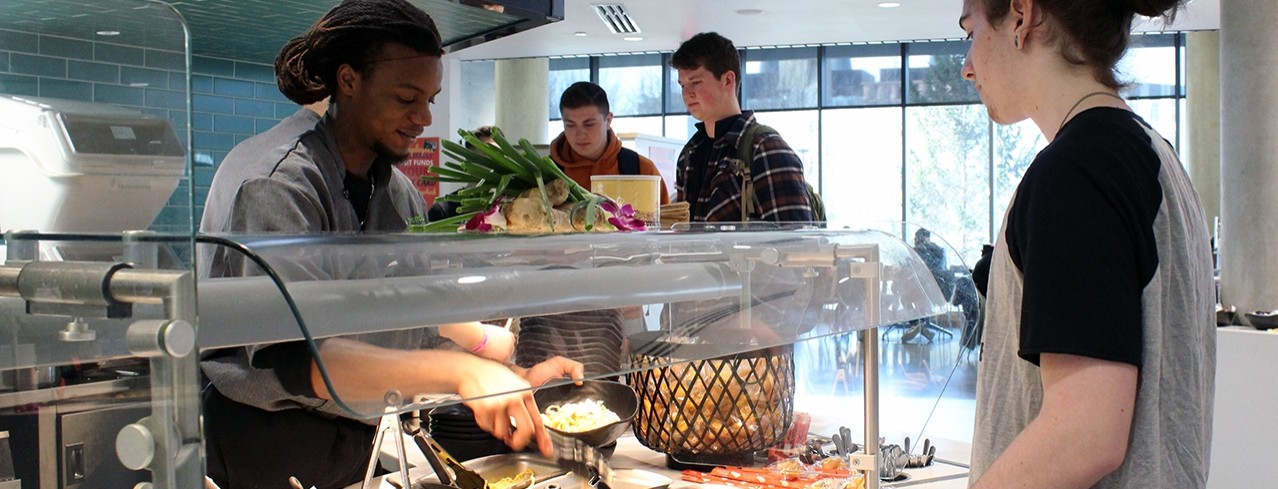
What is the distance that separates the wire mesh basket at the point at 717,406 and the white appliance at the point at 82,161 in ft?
3.50

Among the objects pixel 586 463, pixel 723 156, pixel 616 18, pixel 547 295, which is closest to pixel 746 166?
pixel 723 156

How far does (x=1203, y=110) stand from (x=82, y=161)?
43.4 ft

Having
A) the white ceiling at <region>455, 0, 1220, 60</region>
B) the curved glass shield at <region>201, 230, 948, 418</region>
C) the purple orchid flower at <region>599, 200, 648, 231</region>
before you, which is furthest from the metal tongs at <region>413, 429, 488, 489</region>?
the white ceiling at <region>455, 0, 1220, 60</region>

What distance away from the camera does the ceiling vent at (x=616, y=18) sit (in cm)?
948

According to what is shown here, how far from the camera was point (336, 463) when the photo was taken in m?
1.72

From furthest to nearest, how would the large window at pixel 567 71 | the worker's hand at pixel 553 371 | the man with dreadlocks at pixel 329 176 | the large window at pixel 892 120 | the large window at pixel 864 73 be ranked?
the large window at pixel 567 71 < the large window at pixel 864 73 < the large window at pixel 892 120 < the man with dreadlocks at pixel 329 176 < the worker's hand at pixel 553 371

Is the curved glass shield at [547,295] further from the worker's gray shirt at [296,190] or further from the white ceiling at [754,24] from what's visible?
the white ceiling at [754,24]

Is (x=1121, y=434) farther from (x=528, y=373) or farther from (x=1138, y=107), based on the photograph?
(x=1138, y=107)

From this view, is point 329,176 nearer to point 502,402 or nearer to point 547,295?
point 502,402

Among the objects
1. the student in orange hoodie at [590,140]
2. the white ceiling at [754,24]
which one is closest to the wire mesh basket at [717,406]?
the student in orange hoodie at [590,140]

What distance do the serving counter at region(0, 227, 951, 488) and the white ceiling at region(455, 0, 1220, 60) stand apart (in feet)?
25.3

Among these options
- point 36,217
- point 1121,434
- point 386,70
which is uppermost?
point 386,70

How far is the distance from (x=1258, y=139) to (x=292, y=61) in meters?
5.57

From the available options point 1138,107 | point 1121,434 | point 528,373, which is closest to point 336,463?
point 528,373
